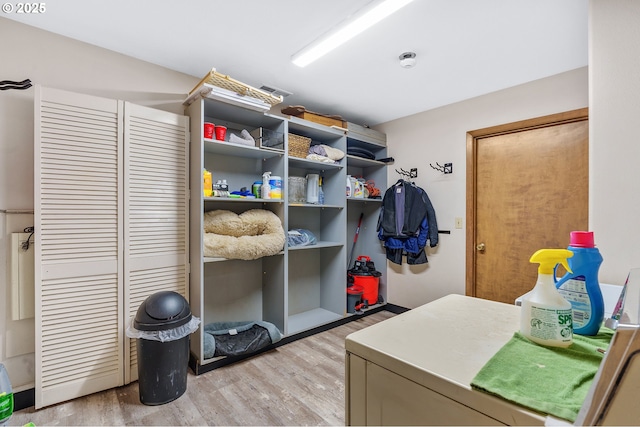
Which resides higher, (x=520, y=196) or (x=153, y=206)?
(x=520, y=196)

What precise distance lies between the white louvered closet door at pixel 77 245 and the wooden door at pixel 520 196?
3.19 meters

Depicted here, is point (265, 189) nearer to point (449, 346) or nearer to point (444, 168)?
point (444, 168)

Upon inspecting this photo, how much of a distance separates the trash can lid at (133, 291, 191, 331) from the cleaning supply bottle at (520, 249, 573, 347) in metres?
1.96

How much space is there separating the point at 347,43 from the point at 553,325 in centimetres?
205

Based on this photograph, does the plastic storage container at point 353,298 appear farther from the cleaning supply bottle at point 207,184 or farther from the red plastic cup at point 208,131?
the red plastic cup at point 208,131

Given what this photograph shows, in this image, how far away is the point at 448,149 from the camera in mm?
3201

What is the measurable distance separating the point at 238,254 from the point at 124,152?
1.11 metres

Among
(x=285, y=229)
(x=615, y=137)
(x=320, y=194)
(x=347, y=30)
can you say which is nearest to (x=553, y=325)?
(x=615, y=137)

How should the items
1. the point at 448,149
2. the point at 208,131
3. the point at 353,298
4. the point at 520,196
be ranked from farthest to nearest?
the point at 353,298 < the point at 448,149 < the point at 520,196 < the point at 208,131

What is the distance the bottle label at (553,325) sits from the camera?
68cm

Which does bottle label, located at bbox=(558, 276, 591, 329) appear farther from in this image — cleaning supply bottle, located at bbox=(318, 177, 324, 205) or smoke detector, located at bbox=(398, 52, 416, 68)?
cleaning supply bottle, located at bbox=(318, 177, 324, 205)

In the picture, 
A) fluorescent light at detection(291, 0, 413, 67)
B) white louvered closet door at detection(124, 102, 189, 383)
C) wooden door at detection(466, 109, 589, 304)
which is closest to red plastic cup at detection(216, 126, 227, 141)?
white louvered closet door at detection(124, 102, 189, 383)

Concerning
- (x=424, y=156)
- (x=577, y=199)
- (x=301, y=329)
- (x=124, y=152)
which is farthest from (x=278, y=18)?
(x=577, y=199)
